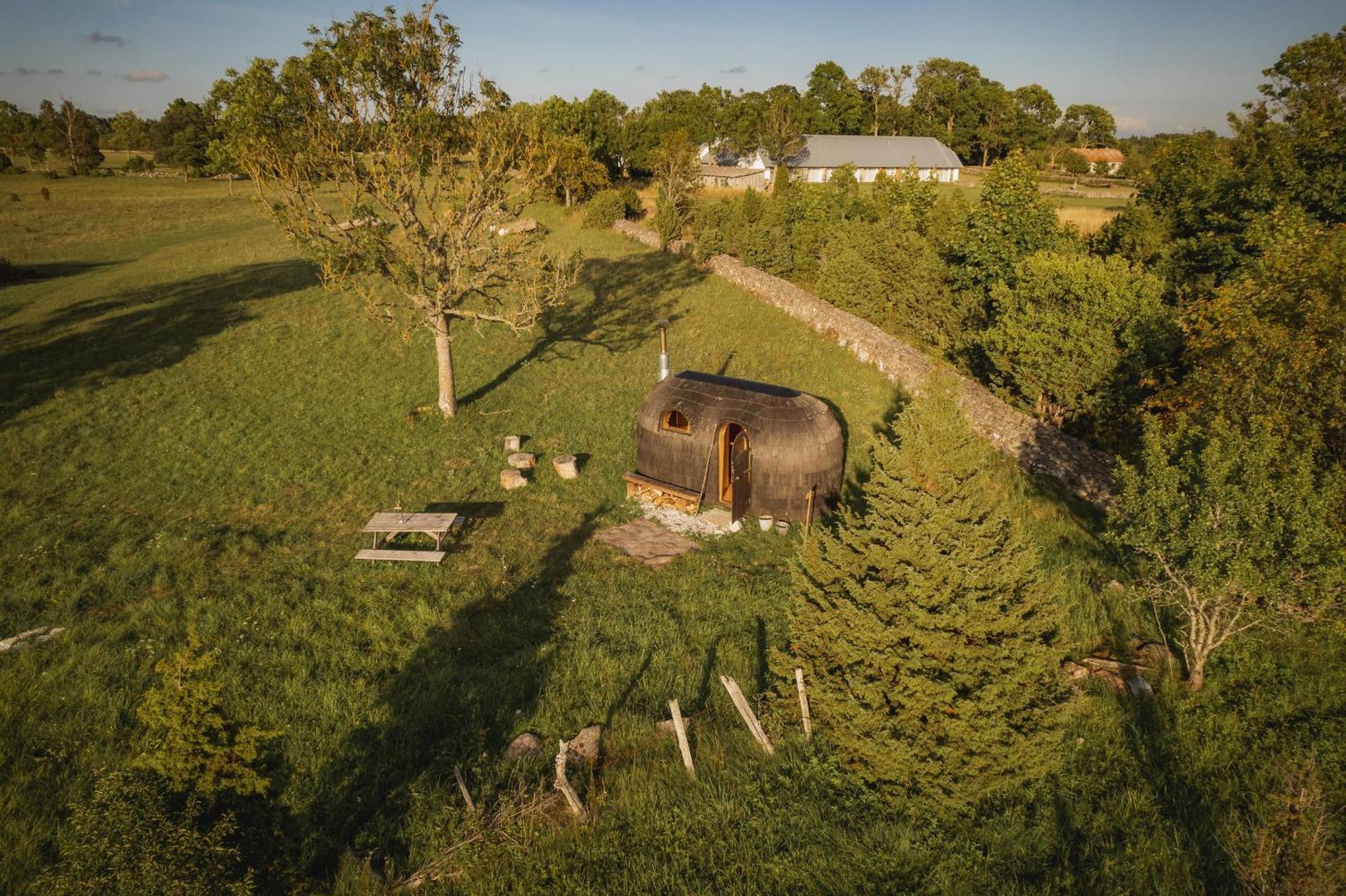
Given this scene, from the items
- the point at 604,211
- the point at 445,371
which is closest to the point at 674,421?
the point at 445,371

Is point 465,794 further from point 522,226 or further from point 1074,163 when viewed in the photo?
point 1074,163

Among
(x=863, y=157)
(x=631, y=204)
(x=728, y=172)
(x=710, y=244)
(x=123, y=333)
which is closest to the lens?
(x=123, y=333)

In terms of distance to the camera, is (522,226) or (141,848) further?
(522,226)

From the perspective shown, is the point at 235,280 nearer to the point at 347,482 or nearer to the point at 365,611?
the point at 347,482

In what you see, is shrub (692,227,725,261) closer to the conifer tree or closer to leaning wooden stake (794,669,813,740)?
the conifer tree

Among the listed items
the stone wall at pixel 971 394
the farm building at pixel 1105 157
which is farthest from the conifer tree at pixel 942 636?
the farm building at pixel 1105 157

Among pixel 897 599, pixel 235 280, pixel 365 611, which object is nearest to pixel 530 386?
pixel 365 611
